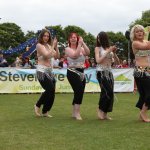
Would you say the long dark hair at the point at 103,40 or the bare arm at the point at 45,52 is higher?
the long dark hair at the point at 103,40

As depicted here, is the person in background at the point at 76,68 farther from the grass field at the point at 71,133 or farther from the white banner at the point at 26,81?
the white banner at the point at 26,81

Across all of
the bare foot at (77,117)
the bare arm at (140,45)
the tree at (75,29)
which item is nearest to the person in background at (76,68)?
the bare foot at (77,117)

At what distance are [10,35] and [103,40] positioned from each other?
66819 mm

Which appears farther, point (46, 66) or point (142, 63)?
point (46, 66)

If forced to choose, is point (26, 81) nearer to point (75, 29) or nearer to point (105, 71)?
point (105, 71)

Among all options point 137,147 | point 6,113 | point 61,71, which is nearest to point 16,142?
point 137,147

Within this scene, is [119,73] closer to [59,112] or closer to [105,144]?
[59,112]

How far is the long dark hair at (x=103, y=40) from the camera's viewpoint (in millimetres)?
8578

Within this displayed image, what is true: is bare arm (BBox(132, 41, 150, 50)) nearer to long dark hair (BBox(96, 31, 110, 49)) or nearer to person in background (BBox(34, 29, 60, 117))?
long dark hair (BBox(96, 31, 110, 49))

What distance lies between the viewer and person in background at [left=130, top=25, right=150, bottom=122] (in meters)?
8.02

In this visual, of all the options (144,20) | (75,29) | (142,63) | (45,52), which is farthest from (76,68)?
(75,29)

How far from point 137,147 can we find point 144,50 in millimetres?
2851

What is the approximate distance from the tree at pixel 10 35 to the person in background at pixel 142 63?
62.4 metres

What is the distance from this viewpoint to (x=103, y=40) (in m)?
8.62
